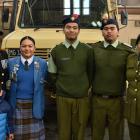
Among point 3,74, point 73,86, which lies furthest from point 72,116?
point 3,74

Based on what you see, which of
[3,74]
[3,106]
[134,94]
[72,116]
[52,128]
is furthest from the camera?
[52,128]

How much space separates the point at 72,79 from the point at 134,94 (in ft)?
2.42

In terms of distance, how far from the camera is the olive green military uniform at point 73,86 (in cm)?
491

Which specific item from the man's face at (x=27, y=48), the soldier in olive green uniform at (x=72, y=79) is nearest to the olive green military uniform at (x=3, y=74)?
the man's face at (x=27, y=48)

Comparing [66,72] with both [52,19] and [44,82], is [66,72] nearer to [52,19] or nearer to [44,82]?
[44,82]

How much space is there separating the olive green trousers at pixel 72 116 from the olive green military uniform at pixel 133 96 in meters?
0.53

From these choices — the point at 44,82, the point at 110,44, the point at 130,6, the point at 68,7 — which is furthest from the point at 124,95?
the point at 130,6

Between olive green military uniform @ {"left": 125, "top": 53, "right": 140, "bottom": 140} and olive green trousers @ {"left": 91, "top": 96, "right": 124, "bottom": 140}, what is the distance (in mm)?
266

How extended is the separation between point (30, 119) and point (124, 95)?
1.13 m

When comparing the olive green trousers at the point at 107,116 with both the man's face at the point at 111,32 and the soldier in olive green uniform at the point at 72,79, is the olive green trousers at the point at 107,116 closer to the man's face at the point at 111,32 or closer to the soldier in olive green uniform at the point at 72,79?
the soldier in olive green uniform at the point at 72,79

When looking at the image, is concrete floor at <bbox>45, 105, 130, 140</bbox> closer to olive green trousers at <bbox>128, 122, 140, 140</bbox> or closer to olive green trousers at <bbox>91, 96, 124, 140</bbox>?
olive green trousers at <bbox>91, 96, 124, 140</bbox>

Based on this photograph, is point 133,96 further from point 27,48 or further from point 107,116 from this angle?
point 27,48

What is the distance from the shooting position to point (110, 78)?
493 cm

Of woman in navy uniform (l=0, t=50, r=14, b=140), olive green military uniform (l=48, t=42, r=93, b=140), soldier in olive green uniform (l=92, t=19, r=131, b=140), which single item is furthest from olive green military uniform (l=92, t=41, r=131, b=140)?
woman in navy uniform (l=0, t=50, r=14, b=140)
